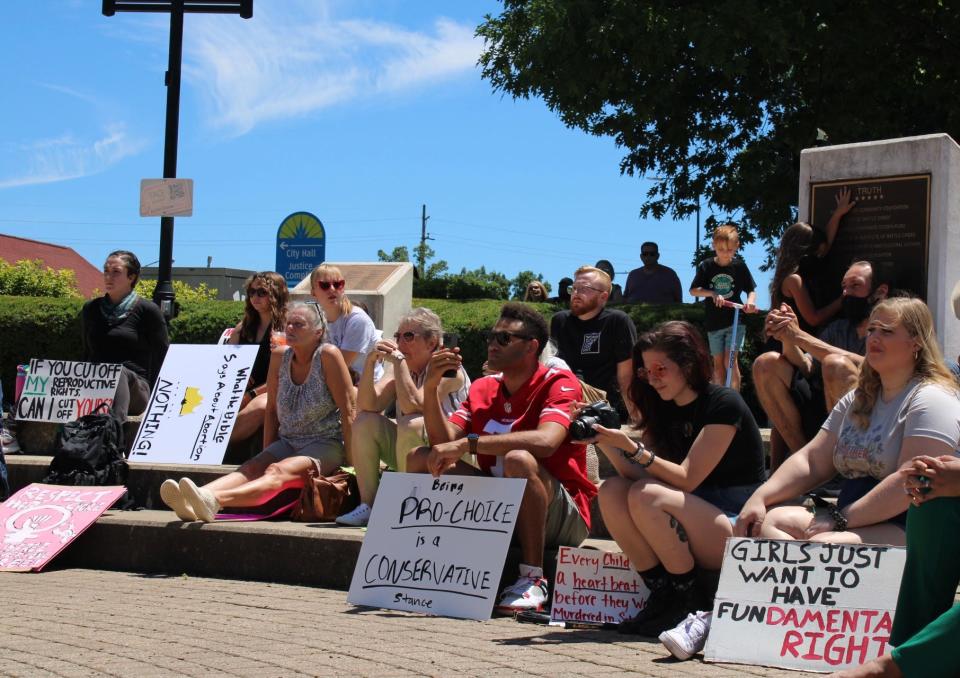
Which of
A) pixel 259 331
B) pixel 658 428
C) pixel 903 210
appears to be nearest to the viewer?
pixel 658 428

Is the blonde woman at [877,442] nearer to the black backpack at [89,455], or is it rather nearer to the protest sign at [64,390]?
the black backpack at [89,455]

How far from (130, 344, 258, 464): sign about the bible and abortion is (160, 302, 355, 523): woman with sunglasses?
93 cm

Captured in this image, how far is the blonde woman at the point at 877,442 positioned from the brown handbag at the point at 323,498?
318 cm

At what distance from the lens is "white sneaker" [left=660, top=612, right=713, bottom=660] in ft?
15.0

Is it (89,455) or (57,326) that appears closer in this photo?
(89,455)

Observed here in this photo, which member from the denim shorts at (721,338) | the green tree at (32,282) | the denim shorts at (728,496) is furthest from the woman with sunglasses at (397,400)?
the green tree at (32,282)

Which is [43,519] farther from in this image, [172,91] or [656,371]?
[172,91]

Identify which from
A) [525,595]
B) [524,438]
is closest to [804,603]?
[525,595]

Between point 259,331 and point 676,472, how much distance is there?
4962 mm

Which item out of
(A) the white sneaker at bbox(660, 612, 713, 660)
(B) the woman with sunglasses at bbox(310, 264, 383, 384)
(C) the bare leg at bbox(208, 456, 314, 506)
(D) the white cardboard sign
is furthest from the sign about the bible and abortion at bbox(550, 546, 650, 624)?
(D) the white cardboard sign

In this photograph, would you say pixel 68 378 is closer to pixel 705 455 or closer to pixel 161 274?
pixel 161 274

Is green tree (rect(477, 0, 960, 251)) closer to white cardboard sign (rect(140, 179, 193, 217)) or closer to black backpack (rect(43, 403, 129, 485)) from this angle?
white cardboard sign (rect(140, 179, 193, 217))

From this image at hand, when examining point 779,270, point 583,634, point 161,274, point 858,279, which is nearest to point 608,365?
point 779,270

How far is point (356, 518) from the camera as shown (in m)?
7.14
